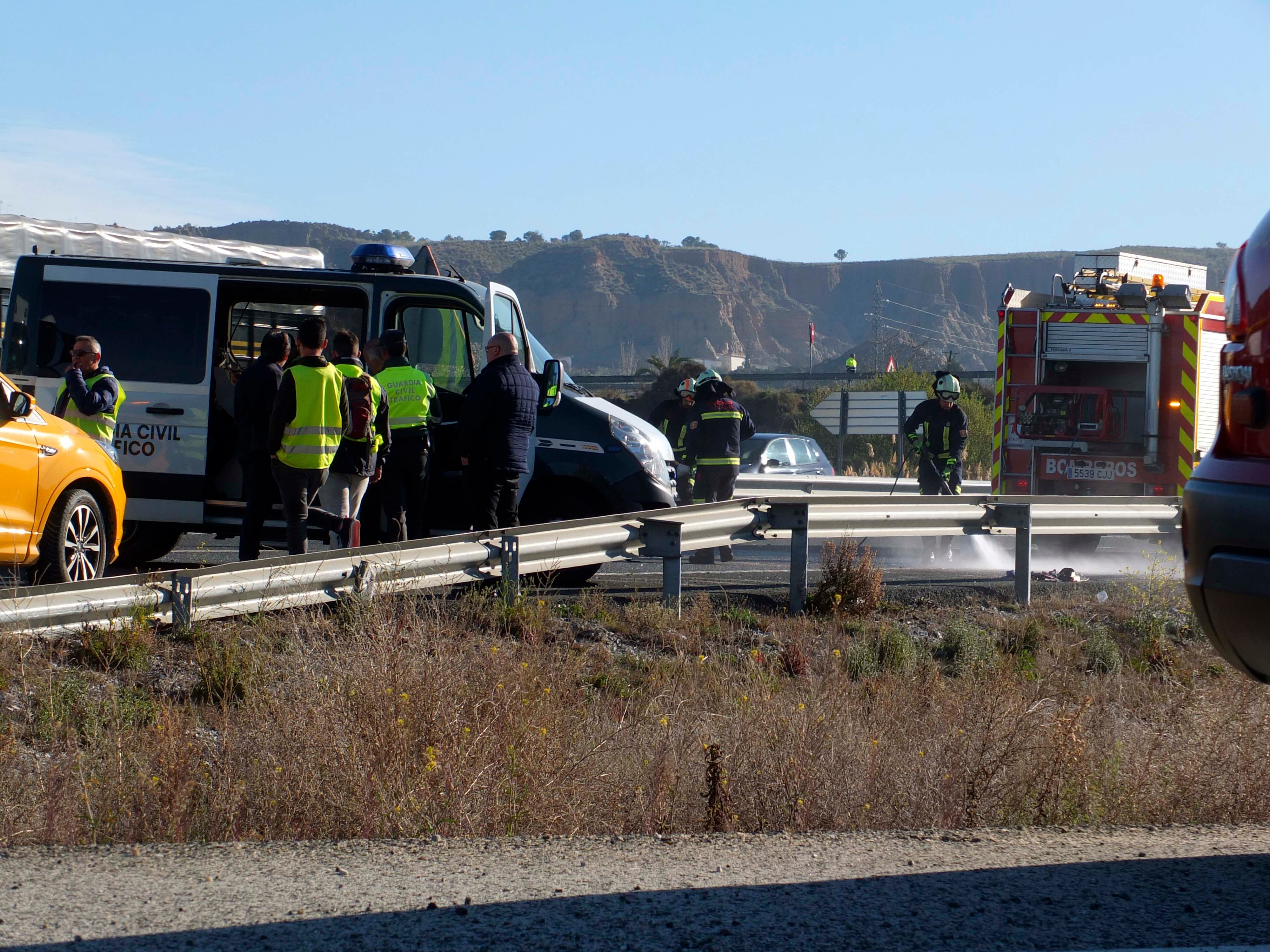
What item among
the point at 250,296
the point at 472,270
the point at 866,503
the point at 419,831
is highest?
the point at 472,270

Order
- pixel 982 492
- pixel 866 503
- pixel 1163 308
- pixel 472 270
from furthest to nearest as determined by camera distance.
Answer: pixel 472 270, pixel 982 492, pixel 1163 308, pixel 866 503

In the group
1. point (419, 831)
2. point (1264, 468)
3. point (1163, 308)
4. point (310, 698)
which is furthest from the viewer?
point (1163, 308)

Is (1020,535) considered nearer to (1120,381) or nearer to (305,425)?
(1120,381)

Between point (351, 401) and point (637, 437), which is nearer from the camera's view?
point (351, 401)

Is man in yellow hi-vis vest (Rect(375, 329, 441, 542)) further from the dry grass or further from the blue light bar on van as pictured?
the dry grass

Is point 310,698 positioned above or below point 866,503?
below

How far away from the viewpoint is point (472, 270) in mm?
152000

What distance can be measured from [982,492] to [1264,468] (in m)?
19.3

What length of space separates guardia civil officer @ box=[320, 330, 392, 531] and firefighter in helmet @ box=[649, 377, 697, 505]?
181 inches

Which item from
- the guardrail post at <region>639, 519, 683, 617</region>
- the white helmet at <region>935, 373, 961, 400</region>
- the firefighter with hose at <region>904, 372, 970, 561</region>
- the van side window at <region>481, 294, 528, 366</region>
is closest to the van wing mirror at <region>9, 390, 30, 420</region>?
the van side window at <region>481, 294, 528, 366</region>

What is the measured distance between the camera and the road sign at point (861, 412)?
22906 mm

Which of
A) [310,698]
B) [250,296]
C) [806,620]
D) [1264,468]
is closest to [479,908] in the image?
[310,698]

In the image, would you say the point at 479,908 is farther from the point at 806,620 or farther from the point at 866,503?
the point at 866,503

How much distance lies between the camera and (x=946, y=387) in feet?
45.1
